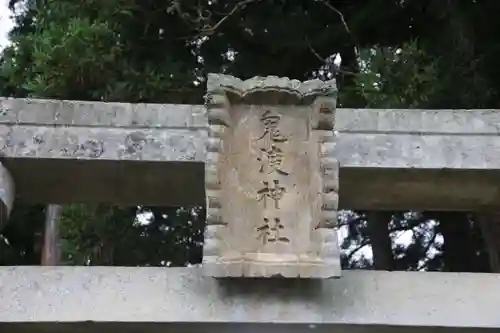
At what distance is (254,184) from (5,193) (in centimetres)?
97

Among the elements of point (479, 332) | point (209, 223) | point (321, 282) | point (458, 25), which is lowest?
point (479, 332)

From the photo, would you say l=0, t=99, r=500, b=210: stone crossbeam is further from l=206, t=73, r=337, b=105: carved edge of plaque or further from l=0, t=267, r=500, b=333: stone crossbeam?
l=0, t=267, r=500, b=333: stone crossbeam

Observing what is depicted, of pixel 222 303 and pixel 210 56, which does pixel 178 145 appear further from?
pixel 210 56

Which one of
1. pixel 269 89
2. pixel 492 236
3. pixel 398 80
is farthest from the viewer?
pixel 492 236

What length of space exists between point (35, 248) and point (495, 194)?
5.22 meters

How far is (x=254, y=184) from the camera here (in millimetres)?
2955

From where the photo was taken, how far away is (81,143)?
9.96 feet

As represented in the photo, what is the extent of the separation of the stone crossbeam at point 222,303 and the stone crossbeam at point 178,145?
0.41m

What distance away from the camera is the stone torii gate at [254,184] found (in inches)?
113

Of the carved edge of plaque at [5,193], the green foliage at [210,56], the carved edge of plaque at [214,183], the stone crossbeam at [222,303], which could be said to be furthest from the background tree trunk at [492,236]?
the carved edge of plaque at [5,193]

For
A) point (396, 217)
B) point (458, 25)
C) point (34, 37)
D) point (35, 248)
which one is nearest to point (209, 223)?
point (458, 25)

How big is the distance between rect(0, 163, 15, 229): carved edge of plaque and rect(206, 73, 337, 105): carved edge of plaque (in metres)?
0.85

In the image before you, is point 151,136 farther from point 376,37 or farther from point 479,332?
point 376,37

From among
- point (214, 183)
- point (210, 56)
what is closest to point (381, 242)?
point (210, 56)
